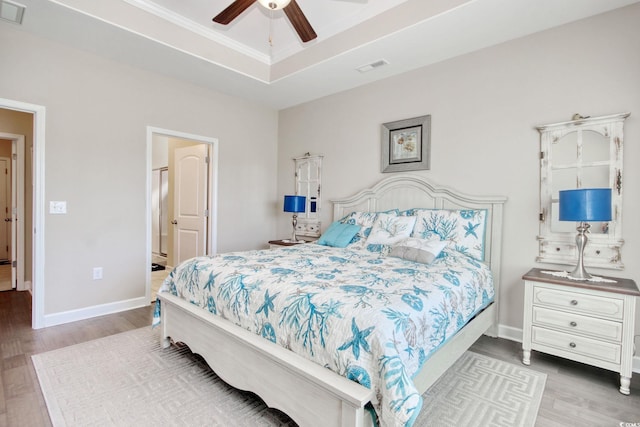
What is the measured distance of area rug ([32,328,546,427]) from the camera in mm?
1757

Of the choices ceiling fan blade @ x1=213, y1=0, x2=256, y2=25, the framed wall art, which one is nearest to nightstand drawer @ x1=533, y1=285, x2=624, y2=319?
the framed wall art

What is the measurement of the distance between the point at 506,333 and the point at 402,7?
309 cm

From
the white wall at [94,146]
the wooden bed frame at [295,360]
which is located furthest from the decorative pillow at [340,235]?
the white wall at [94,146]

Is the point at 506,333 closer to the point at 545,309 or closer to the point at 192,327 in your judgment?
the point at 545,309

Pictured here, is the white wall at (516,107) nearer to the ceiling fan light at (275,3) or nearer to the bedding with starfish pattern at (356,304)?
the bedding with starfish pattern at (356,304)

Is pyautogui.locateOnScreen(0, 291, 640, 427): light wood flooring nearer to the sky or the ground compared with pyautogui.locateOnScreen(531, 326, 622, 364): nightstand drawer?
nearer to the ground

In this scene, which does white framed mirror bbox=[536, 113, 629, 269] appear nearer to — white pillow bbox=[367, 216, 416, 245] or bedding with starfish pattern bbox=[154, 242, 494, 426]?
bedding with starfish pattern bbox=[154, 242, 494, 426]

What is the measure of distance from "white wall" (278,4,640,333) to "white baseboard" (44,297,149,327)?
123 inches

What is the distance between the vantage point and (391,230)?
327 cm

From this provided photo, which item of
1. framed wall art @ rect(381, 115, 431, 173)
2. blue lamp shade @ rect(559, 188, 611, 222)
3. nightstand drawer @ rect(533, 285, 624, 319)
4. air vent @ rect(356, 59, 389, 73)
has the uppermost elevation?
air vent @ rect(356, 59, 389, 73)

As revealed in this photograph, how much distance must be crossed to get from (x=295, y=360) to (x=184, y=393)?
38.2 inches

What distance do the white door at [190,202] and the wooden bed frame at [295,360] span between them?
2094mm

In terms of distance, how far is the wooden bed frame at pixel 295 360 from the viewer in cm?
134

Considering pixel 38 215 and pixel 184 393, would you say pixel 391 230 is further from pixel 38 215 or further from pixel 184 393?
pixel 38 215
